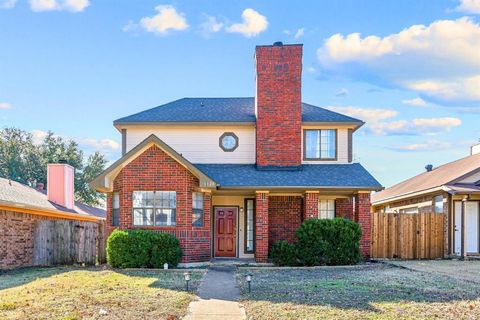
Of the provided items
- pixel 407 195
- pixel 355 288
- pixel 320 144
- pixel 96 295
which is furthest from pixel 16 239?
pixel 407 195

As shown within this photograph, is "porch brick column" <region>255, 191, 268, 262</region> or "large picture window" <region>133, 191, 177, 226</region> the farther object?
"porch brick column" <region>255, 191, 268, 262</region>

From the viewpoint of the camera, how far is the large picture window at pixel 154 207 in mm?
17141

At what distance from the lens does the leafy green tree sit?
4369 centimetres

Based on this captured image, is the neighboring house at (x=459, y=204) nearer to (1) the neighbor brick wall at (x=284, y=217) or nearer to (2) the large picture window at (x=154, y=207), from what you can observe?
(1) the neighbor brick wall at (x=284, y=217)

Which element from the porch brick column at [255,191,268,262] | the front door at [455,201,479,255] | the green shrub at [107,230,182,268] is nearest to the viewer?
the green shrub at [107,230,182,268]

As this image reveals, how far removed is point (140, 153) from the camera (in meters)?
17.1

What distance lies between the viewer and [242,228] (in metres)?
20.0

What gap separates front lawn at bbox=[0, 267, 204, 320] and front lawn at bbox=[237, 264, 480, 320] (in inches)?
62.1

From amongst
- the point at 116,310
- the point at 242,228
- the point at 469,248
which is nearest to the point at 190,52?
the point at 242,228

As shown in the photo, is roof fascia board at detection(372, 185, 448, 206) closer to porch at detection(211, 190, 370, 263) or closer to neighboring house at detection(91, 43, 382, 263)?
neighboring house at detection(91, 43, 382, 263)

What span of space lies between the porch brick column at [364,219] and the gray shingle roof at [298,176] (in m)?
0.69

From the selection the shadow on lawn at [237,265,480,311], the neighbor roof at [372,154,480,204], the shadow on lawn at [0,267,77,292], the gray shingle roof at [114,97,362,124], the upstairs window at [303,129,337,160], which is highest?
the gray shingle roof at [114,97,362,124]

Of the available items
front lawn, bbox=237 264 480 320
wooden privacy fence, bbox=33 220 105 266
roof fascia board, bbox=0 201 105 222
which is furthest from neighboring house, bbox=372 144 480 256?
roof fascia board, bbox=0 201 105 222

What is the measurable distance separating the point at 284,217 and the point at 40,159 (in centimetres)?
3144
